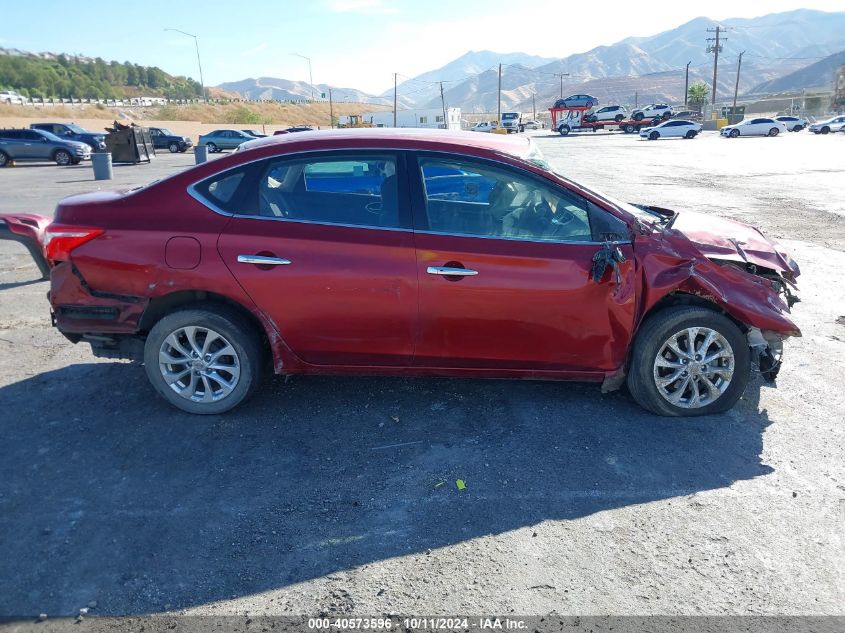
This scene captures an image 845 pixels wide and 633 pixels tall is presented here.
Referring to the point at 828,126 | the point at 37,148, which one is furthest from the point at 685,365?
the point at 828,126

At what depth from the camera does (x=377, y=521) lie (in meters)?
3.15

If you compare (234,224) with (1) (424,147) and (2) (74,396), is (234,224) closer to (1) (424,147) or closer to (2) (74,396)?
(1) (424,147)

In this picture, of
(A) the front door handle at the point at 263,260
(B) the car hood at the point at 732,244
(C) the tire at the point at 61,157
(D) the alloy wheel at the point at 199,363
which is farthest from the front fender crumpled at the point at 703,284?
(C) the tire at the point at 61,157

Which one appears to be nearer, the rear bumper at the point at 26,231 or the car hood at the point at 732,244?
the car hood at the point at 732,244

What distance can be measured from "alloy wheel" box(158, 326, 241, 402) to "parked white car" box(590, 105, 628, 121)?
63.6 meters

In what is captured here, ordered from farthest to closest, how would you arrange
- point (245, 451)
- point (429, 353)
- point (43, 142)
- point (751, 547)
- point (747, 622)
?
point (43, 142), point (429, 353), point (245, 451), point (751, 547), point (747, 622)

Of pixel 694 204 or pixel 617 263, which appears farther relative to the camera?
pixel 694 204

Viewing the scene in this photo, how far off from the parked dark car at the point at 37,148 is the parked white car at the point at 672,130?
3753 centimetres

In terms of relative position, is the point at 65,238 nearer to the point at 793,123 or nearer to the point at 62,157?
the point at 62,157

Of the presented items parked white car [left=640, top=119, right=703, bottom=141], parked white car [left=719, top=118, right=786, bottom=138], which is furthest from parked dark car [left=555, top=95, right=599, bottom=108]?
parked white car [left=640, top=119, right=703, bottom=141]

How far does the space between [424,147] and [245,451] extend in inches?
86.7

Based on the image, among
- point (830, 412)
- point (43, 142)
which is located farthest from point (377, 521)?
point (43, 142)

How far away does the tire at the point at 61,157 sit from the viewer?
2761cm

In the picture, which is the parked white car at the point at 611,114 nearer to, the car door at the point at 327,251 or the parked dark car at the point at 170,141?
the parked dark car at the point at 170,141
